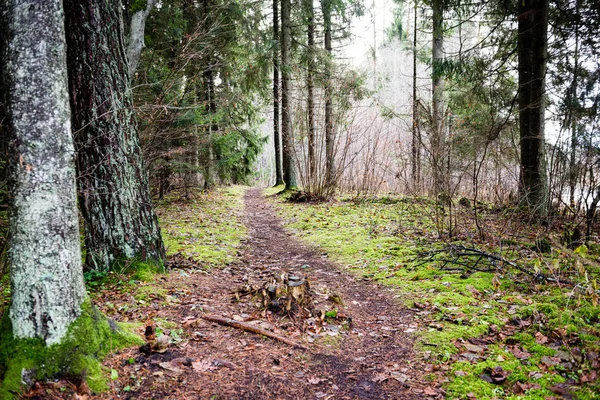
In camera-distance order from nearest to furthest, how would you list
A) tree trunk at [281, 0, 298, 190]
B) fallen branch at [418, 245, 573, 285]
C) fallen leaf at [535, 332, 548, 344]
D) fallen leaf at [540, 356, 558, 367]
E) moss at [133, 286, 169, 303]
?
fallen leaf at [540, 356, 558, 367] → fallen leaf at [535, 332, 548, 344] → moss at [133, 286, 169, 303] → fallen branch at [418, 245, 573, 285] → tree trunk at [281, 0, 298, 190]

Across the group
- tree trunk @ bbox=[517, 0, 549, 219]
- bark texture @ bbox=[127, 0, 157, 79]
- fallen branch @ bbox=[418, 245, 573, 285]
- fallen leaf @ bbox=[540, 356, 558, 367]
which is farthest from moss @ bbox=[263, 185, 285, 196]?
fallen leaf @ bbox=[540, 356, 558, 367]

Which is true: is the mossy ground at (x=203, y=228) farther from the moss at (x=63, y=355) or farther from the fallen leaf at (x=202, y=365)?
the moss at (x=63, y=355)

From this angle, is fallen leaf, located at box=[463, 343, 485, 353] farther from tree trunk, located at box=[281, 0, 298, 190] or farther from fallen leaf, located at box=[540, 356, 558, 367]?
tree trunk, located at box=[281, 0, 298, 190]

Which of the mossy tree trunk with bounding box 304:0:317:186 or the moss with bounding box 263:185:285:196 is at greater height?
the mossy tree trunk with bounding box 304:0:317:186

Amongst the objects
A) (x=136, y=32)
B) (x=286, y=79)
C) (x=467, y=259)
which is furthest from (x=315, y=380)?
(x=286, y=79)

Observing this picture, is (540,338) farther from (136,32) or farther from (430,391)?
(136,32)

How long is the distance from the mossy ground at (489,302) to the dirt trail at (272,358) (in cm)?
30

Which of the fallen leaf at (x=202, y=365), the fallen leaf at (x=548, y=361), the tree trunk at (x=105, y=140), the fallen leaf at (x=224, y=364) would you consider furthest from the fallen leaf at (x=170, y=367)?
the fallen leaf at (x=548, y=361)

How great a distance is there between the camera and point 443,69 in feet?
27.7

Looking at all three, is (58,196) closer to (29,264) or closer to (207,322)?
(29,264)

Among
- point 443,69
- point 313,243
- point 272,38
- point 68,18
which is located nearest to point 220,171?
point 272,38

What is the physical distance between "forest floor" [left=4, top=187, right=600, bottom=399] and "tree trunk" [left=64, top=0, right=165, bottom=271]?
1.42ft

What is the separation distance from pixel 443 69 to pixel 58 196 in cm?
853

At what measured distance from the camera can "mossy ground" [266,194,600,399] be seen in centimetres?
257
